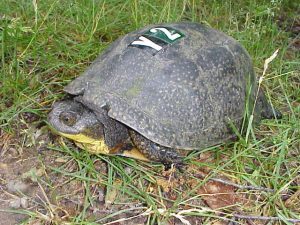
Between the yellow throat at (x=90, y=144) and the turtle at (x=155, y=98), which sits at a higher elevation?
the turtle at (x=155, y=98)

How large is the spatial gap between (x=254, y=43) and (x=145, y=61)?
1162mm

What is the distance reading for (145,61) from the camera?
2.07 m

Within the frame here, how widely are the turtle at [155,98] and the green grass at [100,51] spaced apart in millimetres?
126

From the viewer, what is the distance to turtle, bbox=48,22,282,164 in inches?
79.4

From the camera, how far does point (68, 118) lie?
6.56 feet

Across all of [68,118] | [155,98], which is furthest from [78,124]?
[155,98]

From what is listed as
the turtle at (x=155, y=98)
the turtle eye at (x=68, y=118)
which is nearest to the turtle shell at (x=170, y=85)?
the turtle at (x=155, y=98)

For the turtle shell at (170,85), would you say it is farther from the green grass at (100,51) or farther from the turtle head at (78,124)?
the green grass at (100,51)

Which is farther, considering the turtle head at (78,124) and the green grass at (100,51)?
the green grass at (100,51)

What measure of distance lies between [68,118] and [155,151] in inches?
16.3

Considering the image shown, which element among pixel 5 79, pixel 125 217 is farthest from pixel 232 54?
pixel 5 79

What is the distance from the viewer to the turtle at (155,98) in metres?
2.02

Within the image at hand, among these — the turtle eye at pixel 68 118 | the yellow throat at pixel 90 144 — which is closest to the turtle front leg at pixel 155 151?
the yellow throat at pixel 90 144

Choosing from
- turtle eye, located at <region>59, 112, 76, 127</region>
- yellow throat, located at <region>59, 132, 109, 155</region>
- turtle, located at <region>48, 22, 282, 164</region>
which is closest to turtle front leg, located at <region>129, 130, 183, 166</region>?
turtle, located at <region>48, 22, 282, 164</region>
